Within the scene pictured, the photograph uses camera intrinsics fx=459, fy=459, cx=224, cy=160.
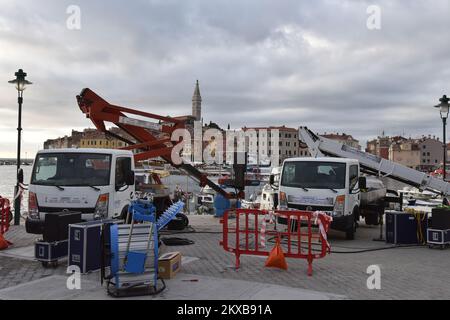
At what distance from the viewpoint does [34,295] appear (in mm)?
7062

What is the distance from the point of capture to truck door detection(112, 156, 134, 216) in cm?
1102

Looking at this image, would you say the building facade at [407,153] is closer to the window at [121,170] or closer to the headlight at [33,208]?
the window at [121,170]

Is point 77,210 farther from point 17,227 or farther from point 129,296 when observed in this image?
point 17,227

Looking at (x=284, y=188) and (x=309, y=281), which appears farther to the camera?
(x=284, y=188)

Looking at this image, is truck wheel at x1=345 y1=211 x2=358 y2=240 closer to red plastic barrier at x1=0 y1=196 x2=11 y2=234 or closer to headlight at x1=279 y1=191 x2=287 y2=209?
headlight at x1=279 y1=191 x2=287 y2=209

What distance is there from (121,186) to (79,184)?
1037 mm

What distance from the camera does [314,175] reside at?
44.9 ft

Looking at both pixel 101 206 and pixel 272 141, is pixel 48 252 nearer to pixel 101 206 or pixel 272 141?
pixel 101 206

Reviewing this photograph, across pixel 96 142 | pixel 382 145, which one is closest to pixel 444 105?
pixel 96 142

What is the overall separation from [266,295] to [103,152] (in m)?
6.03

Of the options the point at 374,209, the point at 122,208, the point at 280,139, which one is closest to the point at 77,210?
the point at 122,208

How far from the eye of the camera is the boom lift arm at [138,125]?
13.7m

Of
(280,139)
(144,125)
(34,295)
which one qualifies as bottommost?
(34,295)

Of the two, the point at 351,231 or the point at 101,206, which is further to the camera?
the point at 351,231
